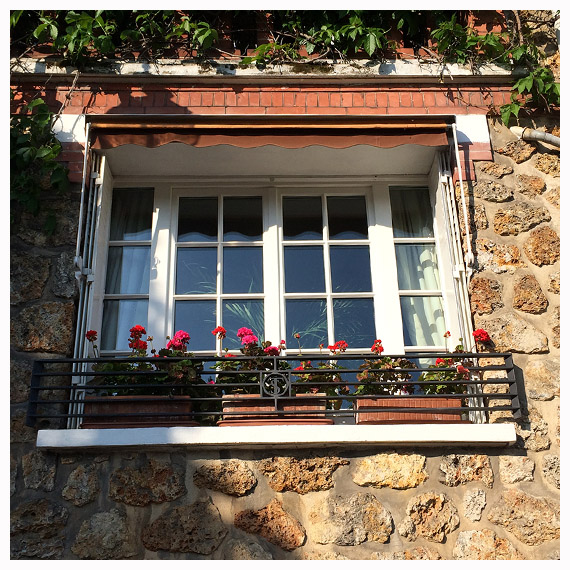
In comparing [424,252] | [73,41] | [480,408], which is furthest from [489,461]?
[73,41]

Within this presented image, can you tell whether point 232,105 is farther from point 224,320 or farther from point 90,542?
point 90,542

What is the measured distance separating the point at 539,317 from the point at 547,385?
0.45m

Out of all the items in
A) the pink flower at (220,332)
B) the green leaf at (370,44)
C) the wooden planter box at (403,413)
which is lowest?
the wooden planter box at (403,413)

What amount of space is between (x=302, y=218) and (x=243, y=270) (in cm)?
58

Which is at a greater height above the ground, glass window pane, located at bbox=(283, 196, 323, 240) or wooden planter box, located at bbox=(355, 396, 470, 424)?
glass window pane, located at bbox=(283, 196, 323, 240)

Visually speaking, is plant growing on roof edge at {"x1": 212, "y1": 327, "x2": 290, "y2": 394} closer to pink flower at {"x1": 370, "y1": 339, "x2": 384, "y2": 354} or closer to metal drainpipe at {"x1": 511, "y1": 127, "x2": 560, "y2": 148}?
pink flower at {"x1": 370, "y1": 339, "x2": 384, "y2": 354}

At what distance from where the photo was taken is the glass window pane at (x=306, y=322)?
199 inches

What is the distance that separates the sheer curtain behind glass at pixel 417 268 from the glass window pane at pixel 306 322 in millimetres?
534

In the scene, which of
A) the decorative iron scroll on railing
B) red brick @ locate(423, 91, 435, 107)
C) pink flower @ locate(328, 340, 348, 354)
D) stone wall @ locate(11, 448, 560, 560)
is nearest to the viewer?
stone wall @ locate(11, 448, 560, 560)

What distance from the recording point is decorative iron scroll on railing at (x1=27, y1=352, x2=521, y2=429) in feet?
13.9

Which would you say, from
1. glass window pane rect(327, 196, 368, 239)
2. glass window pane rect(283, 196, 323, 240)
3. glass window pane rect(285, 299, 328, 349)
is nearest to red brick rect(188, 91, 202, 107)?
glass window pane rect(283, 196, 323, 240)

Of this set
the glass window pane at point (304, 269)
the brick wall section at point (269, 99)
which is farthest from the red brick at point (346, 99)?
the glass window pane at point (304, 269)

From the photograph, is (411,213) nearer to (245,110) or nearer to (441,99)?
(441,99)

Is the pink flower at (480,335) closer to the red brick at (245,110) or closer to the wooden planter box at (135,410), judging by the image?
the wooden planter box at (135,410)
